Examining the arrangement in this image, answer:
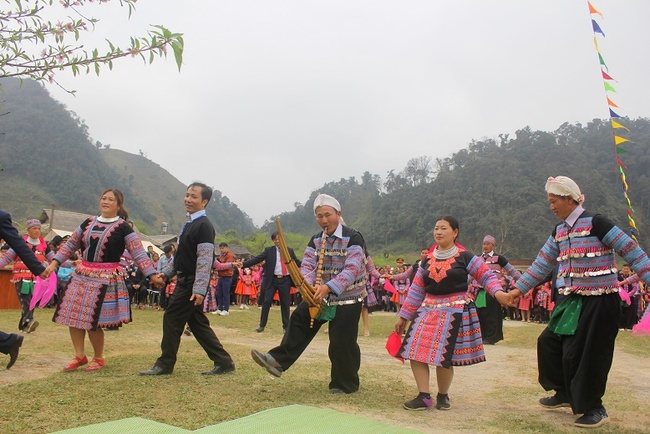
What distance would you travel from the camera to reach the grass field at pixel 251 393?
14.0ft

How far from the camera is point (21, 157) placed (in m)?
84.6

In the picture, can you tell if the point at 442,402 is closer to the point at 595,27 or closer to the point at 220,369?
the point at 220,369

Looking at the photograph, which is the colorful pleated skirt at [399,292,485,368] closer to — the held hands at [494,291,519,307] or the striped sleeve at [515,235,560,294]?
the held hands at [494,291,519,307]

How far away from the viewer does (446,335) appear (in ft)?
16.4

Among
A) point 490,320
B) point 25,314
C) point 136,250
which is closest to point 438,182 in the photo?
point 490,320

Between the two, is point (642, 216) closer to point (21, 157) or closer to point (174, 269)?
point (174, 269)

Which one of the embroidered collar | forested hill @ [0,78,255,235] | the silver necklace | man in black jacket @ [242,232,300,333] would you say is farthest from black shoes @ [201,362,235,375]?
forested hill @ [0,78,255,235]

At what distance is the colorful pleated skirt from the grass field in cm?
46

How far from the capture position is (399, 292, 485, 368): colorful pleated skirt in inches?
195

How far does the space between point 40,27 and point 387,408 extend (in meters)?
3.83

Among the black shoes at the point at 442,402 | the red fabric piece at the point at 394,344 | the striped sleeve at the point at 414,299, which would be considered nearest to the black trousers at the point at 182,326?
the red fabric piece at the point at 394,344

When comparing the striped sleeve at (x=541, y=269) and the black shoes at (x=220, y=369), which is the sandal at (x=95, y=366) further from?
the striped sleeve at (x=541, y=269)

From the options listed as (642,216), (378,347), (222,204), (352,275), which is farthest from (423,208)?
(222,204)

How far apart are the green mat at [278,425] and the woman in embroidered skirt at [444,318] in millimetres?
938
